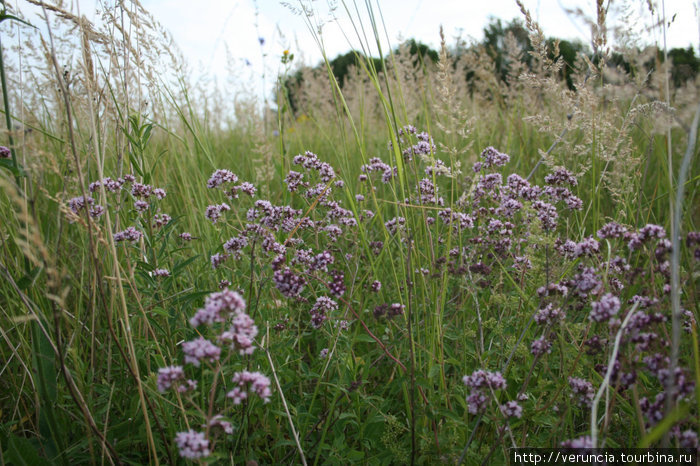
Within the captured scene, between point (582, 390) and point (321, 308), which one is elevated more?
point (321, 308)

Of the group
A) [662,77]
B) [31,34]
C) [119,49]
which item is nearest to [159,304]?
[119,49]

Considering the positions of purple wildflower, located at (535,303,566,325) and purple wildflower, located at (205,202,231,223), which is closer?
purple wildflower, located at (535,303,566,325)

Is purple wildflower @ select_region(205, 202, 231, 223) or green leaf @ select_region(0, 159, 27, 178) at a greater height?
green leaf @ select_region(0, 159, 27, 178)

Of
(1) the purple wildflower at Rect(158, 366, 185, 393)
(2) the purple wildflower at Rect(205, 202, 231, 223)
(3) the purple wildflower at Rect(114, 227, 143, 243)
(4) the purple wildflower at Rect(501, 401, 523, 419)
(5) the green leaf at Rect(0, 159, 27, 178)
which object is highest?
(5) the green leaf at Rect(0, 159, 27, 178)

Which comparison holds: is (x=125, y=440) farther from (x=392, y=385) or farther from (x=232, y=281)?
(x=392, y=385)

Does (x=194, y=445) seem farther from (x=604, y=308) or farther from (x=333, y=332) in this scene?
(x=604, y=308)

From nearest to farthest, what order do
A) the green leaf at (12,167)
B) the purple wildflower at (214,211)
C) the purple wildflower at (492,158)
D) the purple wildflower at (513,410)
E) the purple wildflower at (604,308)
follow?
1. the purple wildflower at (604,308)
2. the purple wildflower at (513,410)
3. the green leaf at (12,167)
4. the purple wildflower at (214,211)
5. the purple wildflower at (492,158)

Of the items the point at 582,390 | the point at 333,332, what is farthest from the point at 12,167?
the point at 582,390

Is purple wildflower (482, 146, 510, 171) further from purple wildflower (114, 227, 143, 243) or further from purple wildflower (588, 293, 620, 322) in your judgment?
purple wildflower (114, 227, 143, 243)

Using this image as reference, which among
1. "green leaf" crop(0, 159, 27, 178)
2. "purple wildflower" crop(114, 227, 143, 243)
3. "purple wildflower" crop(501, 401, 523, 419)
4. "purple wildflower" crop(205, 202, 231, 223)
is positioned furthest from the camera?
"purple wildflower" crop(205, 202, 231, 223)

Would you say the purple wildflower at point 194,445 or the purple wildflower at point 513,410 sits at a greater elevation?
the purple wildflower at point 194,445

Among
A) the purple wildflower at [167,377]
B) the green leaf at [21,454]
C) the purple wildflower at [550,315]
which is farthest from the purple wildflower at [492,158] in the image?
the green leaf at [21,454]

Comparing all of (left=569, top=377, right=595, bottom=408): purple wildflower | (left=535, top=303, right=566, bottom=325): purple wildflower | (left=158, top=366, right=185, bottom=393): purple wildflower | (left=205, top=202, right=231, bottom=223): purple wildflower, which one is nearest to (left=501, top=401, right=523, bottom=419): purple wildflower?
(left=569, top=377, right=595, bottom=408): purple wildflower

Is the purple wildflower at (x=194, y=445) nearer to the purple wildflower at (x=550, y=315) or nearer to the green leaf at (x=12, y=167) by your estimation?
the green leaf at (x=12, y=167)
